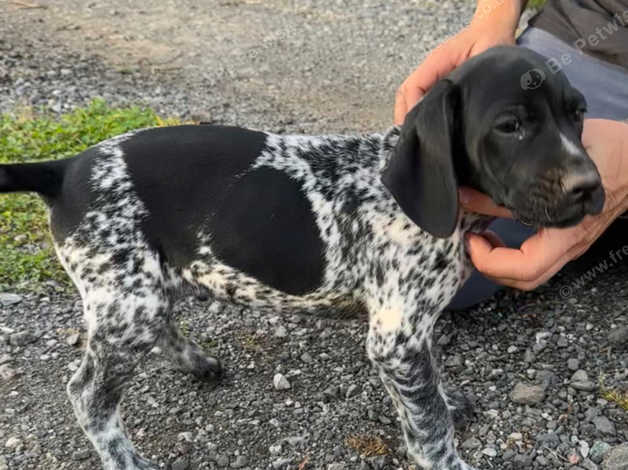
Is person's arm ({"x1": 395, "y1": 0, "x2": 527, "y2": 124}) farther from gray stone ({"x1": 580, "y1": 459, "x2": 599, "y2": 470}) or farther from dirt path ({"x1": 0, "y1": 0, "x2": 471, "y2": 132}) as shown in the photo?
dirt path ({"x1": 0, "y1": 0, "x2": 471, "y2": 132})

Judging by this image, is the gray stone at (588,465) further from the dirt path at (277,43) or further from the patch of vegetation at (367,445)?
the dirt path at (277,43)

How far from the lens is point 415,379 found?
12.1 feet

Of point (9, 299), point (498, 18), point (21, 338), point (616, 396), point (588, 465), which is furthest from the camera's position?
point (9, 299)

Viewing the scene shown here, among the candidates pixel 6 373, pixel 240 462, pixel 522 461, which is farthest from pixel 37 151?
pixel 522 461

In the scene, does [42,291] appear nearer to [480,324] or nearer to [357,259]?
[357,259]

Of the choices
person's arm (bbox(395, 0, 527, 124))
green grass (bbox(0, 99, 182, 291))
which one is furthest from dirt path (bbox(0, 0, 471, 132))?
person's arm (bbox(395, 0, 527, 124))

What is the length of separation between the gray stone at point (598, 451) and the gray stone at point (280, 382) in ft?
5.23

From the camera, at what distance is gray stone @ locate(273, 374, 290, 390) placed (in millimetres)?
4512

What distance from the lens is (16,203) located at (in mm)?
5898

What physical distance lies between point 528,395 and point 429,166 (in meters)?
1.68

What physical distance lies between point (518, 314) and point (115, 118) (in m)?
3.68

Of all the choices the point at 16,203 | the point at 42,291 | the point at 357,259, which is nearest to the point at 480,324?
the point at 357,259

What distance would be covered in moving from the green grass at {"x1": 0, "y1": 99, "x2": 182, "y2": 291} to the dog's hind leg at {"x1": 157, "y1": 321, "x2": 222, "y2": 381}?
116 centimetres

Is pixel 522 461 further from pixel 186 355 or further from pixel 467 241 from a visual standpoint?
pixel 186 355
